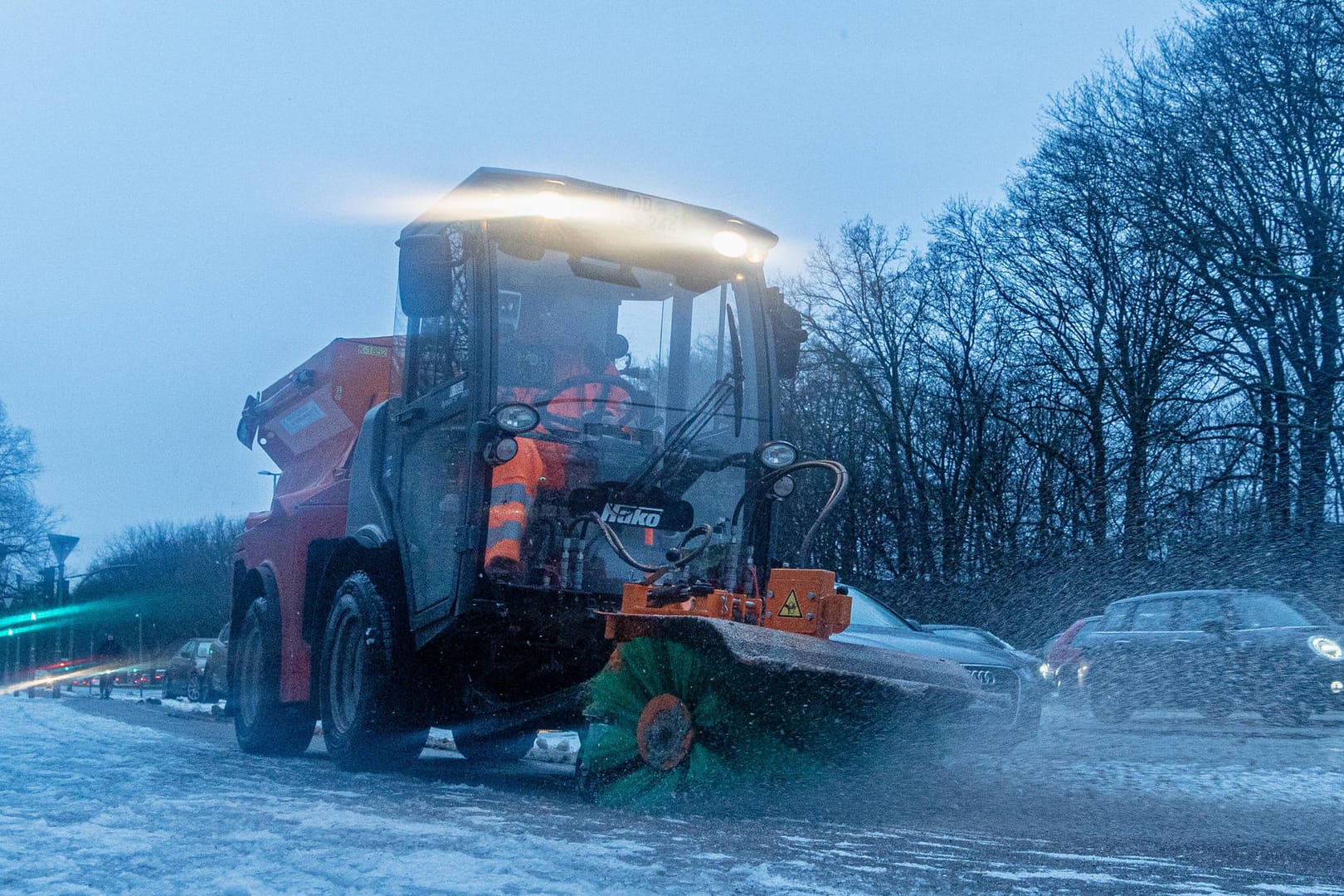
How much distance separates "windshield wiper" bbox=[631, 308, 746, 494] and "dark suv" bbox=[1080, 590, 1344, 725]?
26.8 feet

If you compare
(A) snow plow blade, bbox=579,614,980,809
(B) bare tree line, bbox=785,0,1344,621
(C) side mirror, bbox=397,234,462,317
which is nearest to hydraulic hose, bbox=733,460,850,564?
(A) snow plow blade, bbox=579,614,980,809

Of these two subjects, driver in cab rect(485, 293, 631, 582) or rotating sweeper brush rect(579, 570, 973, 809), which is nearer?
rotating sweeper brush rect(579, 570, 973, 809)

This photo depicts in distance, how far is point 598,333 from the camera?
6.78 m

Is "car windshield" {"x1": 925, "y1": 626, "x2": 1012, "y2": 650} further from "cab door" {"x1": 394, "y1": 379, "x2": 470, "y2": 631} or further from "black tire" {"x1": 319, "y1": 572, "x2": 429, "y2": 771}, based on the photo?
"cab door" {"x1": 394, "y1": 379, "x2": 470, "y2": 631}

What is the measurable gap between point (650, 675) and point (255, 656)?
4.42m

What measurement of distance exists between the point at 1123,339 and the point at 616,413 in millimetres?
19434

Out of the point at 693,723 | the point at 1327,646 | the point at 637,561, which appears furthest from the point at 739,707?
the point at 1327,646

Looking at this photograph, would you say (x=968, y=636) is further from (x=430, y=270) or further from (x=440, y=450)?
(x=430, y=270)

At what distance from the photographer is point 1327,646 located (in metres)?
12.6

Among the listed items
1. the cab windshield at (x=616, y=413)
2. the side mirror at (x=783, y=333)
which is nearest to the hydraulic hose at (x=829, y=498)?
the cab windshield at (x=616, y=413)

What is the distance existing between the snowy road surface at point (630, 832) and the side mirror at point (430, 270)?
7.61ft

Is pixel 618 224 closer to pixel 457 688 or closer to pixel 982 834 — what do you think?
pixel 457 688

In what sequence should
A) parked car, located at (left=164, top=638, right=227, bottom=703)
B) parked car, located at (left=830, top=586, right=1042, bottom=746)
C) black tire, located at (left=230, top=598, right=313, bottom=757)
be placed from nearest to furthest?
black tire, located at (left=230, top=598, right=313, bottom=757) → parked car, located at (left=830, top=586, right=1042, bottom=746) → parked car, located at (left=164, top=638, right=227, bottom=703)

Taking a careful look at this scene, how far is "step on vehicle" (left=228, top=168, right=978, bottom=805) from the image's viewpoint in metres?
5.62
